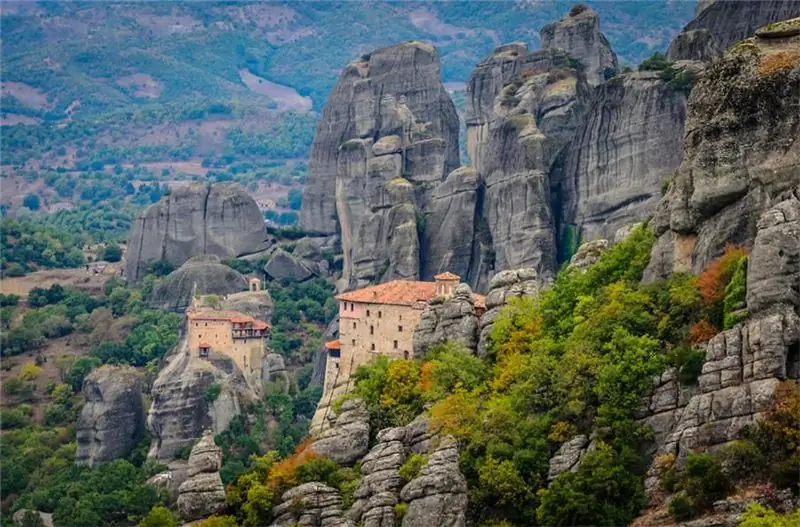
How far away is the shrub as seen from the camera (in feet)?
146

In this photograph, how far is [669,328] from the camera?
4975cm

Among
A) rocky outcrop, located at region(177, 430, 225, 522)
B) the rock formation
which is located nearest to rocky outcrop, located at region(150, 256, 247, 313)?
rocky outcrop, located at region(177, 430, 225, 522)

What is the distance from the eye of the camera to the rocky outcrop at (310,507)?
176ft

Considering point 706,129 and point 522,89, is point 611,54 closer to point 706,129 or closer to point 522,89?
point 522,89

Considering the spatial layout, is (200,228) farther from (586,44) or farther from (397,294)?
(397,294)

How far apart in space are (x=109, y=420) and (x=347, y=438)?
40027mm

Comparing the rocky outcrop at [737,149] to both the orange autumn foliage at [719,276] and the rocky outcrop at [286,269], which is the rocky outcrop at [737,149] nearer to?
the orange autumn foliage at [719,276]

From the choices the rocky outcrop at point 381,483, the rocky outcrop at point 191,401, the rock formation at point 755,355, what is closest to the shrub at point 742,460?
the rock formation at point 755,355

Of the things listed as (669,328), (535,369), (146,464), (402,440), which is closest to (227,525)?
(402,440)

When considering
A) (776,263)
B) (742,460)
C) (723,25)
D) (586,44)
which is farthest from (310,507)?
(586,44)

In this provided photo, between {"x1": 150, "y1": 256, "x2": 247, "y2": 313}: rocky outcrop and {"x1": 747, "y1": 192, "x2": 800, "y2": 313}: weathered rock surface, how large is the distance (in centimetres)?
6623

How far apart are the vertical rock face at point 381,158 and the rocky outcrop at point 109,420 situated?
14.7 m

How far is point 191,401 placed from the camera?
308ft

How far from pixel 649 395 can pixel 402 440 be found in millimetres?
8469
